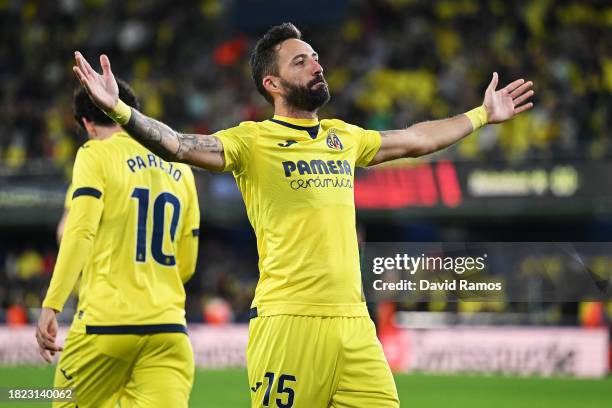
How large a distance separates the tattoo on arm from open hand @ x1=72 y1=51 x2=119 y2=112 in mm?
113

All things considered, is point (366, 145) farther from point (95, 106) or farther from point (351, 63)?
point (351, 63)

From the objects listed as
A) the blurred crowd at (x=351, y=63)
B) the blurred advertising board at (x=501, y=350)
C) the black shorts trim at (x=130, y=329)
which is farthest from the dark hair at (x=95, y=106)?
the blurred crowd at (x=351, y=63)

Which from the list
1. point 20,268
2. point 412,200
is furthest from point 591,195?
point 20,268

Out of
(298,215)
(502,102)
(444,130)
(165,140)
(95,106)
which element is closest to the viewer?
(165,140)

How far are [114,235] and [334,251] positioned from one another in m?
1.30

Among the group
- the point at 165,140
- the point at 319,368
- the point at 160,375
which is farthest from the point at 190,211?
the point at 319,368

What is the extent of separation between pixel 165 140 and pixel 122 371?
1503 millimetres

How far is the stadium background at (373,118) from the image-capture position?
17.7m

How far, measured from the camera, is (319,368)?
4.51 metres

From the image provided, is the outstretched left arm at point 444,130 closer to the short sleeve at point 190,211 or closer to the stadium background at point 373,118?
the short sleeve at point 190,211

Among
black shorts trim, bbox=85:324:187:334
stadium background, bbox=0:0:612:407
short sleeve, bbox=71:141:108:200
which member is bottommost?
black shorts trim, bbox=85:324:187:334

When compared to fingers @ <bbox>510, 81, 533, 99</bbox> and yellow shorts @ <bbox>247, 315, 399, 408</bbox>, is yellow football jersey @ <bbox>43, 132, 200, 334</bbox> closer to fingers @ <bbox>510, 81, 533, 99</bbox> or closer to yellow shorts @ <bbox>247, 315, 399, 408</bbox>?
yellow shorts @ <bbox>247, 315, 399, 408</bbox>

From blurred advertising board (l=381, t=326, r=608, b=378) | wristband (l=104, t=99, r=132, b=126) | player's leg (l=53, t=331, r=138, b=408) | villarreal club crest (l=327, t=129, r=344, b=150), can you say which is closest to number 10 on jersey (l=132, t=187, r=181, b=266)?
player's leg (l=53, t=331, r=138, b=408)

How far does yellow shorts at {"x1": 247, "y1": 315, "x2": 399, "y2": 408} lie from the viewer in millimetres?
4512
